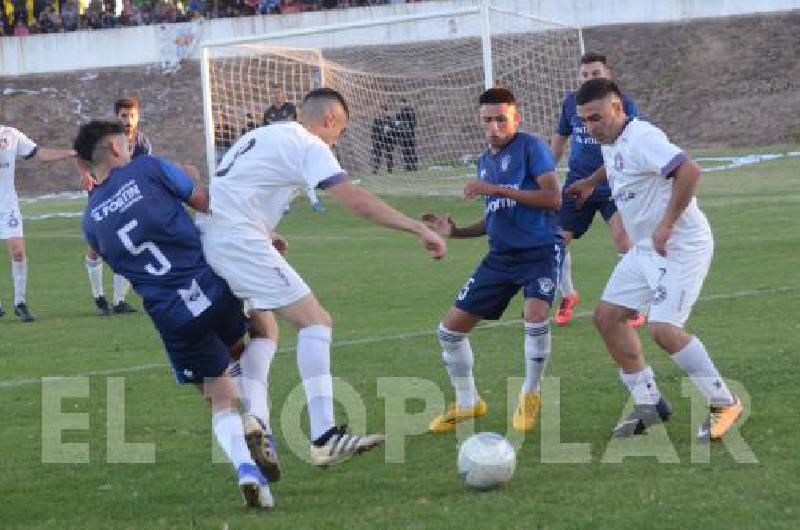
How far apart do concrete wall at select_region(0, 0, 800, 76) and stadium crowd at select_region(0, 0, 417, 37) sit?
96cm

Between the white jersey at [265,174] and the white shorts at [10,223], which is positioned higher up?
the white jersey at [265,174]

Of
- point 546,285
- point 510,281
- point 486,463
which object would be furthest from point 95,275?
point 486,463

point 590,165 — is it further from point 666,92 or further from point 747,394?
point 666,92

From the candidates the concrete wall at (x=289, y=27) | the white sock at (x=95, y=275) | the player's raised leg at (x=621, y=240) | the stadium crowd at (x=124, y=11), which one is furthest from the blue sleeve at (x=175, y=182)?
the stadium crowd at (x=124, y=11)

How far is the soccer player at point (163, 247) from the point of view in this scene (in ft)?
25.1

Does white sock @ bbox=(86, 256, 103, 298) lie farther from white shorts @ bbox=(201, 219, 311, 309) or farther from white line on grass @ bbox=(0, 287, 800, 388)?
white shorts @ bbox=(201, 219, 311, 309)

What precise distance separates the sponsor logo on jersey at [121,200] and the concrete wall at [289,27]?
1357 inches

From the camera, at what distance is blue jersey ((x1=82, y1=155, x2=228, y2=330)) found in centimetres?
765

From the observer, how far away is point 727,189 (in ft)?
94.5

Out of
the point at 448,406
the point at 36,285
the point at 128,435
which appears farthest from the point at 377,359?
the point at 36,285

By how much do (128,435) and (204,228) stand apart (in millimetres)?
2112

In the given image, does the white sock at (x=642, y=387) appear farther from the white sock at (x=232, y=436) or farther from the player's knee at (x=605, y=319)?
the white sock at (x=232, y=436)

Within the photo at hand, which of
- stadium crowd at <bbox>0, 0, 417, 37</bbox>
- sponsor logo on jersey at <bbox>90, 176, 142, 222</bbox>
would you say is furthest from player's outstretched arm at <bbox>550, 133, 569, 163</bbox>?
stadium crowd at <bbox>0, 0, 417, 37</bbox>

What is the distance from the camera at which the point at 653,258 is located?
8664 millimetres
